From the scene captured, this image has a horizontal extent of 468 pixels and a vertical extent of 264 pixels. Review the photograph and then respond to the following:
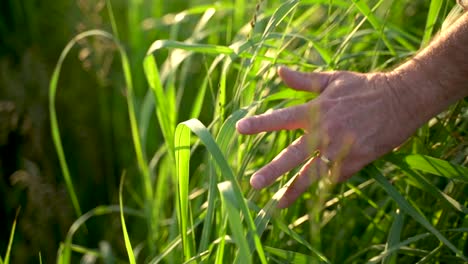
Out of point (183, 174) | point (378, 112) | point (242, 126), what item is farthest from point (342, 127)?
point (183, 174)

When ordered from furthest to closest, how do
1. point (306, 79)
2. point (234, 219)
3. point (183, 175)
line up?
1. point (306, 79)
2. point (183, 175)
3. point (234, 219)

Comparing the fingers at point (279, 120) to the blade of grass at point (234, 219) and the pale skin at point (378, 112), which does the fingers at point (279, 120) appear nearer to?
the pale skin at point (378, 112)

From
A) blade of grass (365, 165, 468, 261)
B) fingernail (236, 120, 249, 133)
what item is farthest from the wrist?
fingernail (236, 120, 249, 133)

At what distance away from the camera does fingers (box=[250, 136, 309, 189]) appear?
1.38 m

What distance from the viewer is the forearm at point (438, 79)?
1.42 metres

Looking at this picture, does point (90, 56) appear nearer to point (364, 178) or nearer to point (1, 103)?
point (1, 103)

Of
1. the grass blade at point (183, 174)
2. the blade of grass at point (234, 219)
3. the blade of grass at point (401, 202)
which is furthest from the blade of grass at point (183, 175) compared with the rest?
the blade of grass at point (401, 202)

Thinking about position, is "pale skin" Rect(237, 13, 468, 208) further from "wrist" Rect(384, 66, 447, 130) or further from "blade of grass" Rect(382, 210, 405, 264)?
"blade of grass" Rect(382, 210, 405, 264)

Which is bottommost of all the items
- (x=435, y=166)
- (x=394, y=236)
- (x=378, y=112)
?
(x=394, y=236)

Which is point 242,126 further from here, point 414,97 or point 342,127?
point 414,97

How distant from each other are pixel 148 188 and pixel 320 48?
62 centimetres

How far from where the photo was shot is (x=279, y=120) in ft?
4.67

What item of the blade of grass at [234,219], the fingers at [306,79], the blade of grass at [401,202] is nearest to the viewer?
the blade of grass at [234,219]

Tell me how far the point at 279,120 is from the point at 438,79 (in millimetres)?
293
